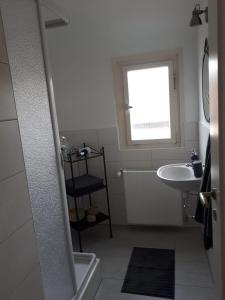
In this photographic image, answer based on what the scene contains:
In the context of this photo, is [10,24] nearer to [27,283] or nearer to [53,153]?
[53,153]

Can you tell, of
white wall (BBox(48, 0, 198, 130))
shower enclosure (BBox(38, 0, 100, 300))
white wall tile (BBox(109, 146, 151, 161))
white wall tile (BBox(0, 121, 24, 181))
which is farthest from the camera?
white wall tile (BBox(109, 146, 151, 161))

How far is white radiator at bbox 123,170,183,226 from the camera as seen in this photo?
2.52m

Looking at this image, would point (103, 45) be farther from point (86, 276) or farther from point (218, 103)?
point (86, 276)

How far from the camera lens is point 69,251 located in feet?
5.05

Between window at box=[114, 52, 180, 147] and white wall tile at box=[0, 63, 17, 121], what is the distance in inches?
66.6

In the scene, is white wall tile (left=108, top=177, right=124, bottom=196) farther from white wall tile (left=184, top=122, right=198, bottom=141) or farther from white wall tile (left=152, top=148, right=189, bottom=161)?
white wall tile (left=184, top=122, right=198, bottom=141)

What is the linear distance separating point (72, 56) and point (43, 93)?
1439 mm

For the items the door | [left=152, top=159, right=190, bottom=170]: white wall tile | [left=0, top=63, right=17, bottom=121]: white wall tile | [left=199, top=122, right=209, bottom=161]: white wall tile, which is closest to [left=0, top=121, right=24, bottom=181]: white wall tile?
[left=0, top=63, right=17, bottom=121]: white wall tile

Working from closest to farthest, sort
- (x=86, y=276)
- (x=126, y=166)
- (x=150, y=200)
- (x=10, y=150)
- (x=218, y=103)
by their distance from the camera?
(x=218, y=103) → (x=10, y=150) → (x=86, y=276) → (x=150, y=200) → (x=126, y=166)

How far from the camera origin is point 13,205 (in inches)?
39.3

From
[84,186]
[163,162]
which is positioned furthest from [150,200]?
[84,186]

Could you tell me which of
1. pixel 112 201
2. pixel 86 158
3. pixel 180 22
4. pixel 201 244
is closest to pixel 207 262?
pixel 201 244

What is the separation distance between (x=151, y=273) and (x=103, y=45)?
6.95 feet

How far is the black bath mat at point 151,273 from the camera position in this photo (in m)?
1.85
